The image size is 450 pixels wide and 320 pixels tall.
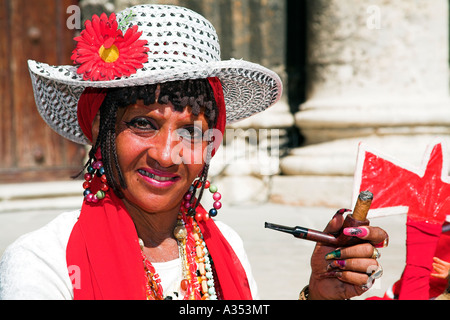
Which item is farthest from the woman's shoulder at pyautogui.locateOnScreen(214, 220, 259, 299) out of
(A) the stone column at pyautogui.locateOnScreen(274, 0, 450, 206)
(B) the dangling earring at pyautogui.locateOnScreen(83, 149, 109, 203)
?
(A) the stone column at pyautogui.locateOnScreen(274, 0, 450, 206)

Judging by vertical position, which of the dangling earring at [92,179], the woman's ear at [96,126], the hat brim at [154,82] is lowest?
Result: the dangling earring at [92,179]

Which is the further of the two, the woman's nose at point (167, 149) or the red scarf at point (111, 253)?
the woman's nose at point (167, 149)

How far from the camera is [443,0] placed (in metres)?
5.15

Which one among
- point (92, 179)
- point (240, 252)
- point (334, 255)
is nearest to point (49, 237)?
point (92, 179)

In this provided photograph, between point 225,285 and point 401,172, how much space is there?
2.09ft

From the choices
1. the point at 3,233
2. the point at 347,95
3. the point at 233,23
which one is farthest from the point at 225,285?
the point at 233,23

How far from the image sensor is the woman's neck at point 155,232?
156cm

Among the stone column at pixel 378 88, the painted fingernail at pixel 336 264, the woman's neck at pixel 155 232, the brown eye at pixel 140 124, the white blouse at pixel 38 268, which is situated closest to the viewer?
the white blouse at pixel 38 268

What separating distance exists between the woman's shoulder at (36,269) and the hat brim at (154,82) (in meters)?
0.44

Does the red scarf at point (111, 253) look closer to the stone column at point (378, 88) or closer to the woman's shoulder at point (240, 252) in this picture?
the woman's shoulder at point (240, 252)

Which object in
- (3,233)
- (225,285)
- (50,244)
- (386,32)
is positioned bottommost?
(3,233)

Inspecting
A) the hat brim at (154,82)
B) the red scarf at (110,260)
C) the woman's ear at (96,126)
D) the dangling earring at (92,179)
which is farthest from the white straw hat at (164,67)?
the red scarf at (110,260)

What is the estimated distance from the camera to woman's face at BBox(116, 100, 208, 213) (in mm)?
1438
